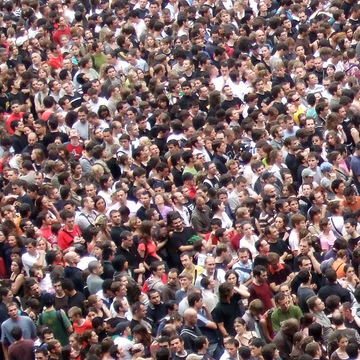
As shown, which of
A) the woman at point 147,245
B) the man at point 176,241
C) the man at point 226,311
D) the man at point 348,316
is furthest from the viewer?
the man at point 176,241

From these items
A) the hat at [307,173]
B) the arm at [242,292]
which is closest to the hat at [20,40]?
the hat at [307,173]

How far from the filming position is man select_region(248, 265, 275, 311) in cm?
1766

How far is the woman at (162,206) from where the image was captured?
19438mm

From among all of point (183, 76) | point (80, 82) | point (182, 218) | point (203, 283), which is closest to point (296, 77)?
point (183, 76)

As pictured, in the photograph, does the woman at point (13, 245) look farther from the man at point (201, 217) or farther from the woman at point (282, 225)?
the woman at point (282, 225)

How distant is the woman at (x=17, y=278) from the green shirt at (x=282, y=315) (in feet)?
10.7

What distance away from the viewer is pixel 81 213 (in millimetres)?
19469

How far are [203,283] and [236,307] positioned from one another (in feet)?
→ 1.64

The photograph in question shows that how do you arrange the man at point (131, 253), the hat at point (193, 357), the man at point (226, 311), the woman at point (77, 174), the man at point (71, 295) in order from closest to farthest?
the hat at point (193, 357) → the man at point (226, 311) → the man at point (71, 295) → the man at point (131, 253) → the woman at point (77, 174)

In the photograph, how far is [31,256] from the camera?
18453 millimetres

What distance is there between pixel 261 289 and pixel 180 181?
3.34 meters

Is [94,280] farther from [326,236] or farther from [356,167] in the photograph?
[356,167]

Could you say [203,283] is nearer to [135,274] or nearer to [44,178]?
[135,274]

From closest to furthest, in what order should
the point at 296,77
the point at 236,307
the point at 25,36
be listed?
1. the point at 236,307
2. the point at 296,77
3. the point at 25,36
